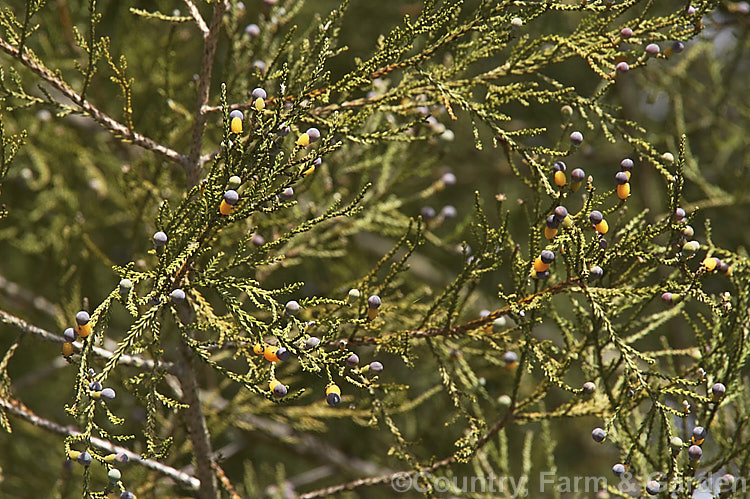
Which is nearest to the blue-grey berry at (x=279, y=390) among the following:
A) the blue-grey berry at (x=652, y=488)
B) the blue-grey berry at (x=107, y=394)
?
the blue-grey berry at (x=107, y=394)

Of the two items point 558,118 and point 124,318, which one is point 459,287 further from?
point 124,318

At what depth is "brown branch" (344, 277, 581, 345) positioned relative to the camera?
2.18m

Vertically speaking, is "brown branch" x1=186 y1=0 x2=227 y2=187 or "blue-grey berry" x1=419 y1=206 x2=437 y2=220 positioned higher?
"blue-grey berry" x1=419 y1=206 x2=437 y2=220

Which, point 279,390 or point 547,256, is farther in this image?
point 547,256

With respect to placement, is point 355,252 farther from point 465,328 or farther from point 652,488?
point 652,488

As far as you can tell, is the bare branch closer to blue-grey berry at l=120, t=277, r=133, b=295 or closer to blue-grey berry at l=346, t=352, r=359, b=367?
blue-grey berry at l=120, t=277, r=133, b=295

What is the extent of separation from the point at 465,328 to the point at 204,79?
1116 mm

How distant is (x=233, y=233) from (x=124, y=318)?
8.68 ft

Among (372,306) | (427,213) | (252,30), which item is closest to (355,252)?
(427,213)

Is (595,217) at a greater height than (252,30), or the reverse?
(252,30)

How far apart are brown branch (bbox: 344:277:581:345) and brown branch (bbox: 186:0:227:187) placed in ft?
2.39

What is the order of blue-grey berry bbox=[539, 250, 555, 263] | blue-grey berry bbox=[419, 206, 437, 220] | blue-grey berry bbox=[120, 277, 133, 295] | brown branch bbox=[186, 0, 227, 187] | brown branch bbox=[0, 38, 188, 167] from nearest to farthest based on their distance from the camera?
blue-grey berry bbox=[120, 277, 133, 295]
blue-grey berry bbox=[539, 250, 555, 263]
brown branch bbox=[0, 38, 188, 167]
brown branch bbox=[186, 0, 227, 187]
blue-grey berry bbox=[419, 206, 437, 220]

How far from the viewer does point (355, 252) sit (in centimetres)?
424

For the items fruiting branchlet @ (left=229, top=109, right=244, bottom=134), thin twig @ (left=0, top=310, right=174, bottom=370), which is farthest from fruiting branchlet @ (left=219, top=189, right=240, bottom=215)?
thin twig @ (left=0, top=310, right=174, bottom=370)
